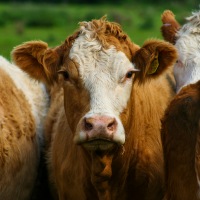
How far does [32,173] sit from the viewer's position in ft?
31.9

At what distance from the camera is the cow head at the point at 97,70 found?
726 cm

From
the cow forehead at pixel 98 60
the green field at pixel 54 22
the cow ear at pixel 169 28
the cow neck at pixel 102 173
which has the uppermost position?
the green field at pixel 54 22

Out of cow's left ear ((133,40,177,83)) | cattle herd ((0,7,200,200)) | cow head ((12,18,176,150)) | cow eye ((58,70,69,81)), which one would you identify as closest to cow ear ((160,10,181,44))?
cattle herd ((0,7,200,200))

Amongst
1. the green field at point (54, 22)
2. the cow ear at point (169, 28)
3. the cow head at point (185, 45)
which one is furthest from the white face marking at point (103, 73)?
the green field at point (54, 22)

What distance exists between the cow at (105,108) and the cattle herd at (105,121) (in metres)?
0.01

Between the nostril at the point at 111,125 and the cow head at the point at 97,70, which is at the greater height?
the cow head at the point at 97,70

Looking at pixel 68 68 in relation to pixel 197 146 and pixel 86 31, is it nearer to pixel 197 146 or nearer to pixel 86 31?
pixel 86 31

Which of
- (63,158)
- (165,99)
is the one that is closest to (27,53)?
(63,158)

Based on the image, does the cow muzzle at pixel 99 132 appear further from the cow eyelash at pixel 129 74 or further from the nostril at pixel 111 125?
the cow eyelash at pixel 129 74

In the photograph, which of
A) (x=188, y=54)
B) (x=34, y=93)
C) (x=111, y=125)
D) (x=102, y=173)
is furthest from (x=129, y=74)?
(x=34, y=93)

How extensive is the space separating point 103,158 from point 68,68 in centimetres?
98

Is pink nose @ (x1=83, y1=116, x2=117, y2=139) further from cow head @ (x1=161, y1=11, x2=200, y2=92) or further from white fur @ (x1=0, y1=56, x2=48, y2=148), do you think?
white fur @ (x1=0, y1=56, x2=48, y2=148)

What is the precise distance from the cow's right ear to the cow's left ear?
0.83 meters

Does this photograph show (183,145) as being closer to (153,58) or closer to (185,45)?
→ (153,58)
